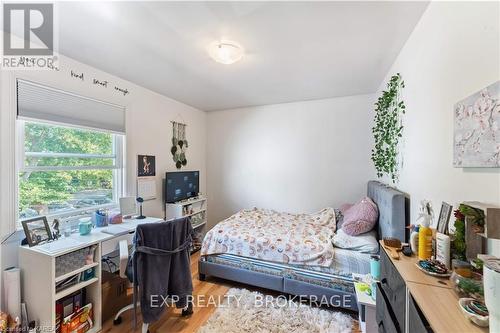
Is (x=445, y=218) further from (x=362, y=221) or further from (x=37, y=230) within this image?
(x=37, y=230)

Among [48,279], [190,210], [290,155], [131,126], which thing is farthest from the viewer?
[290,155]

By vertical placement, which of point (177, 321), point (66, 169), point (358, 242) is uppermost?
point (66, 169)

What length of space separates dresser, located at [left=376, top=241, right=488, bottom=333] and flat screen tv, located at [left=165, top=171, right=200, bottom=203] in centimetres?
291

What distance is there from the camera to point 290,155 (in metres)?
3.94

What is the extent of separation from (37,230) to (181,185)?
76.3 inches

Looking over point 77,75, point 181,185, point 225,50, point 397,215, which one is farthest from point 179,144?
point 397,215

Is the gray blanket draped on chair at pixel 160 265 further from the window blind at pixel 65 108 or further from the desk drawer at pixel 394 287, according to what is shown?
the desk drawer at pixel 394 287

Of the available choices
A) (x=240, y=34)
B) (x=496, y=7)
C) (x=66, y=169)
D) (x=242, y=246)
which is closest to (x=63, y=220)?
(x=66, y=169)

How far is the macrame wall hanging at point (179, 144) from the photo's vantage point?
371cm

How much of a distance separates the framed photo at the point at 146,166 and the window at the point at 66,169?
9.5 inches

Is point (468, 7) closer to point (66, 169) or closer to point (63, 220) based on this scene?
point (66, 169)

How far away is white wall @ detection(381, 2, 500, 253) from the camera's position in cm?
95

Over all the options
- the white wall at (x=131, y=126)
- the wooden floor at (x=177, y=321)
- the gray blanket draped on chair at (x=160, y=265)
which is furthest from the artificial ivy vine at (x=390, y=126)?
the white wall at (x=131, y=126)

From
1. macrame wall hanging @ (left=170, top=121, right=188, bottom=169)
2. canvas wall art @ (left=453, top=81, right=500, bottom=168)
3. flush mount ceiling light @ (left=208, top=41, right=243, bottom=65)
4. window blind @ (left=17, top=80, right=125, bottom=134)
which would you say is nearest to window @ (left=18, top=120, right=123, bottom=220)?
window blind @ (left=17, top=80, right=125, bottom=134)
